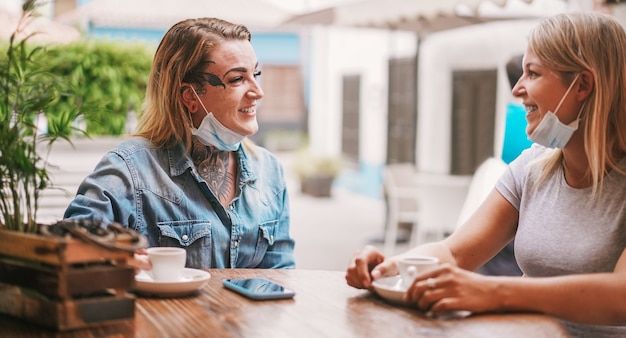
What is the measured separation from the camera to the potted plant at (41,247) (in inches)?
57.9

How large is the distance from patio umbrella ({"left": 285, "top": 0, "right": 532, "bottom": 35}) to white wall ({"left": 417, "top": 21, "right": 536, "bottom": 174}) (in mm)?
1290

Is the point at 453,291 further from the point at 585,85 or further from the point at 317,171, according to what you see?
the point at 317,171

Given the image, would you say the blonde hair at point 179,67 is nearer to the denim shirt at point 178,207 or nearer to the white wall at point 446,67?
the denim shirt at point 178,207

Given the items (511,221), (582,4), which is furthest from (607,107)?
(582,4)

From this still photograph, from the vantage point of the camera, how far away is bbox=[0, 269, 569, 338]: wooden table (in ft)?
4.96

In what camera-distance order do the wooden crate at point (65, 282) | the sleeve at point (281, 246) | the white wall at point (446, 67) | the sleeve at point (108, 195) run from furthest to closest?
the white wall at point (446, 67) → the sleeve at point (281, 246) → the sleeve at point (108, 195) → the wooden crate at point (65, 282)

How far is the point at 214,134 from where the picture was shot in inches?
96.6

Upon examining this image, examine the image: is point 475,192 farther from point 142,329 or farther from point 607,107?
point 142,329

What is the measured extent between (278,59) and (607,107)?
1572cm

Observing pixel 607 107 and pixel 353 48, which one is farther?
pixel 353 48

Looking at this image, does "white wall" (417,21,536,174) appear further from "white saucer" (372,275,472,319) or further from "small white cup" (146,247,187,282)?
"small white cup" (146,247,187,282)

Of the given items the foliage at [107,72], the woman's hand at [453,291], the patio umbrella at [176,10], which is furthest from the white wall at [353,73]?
the woman's hand at [453,291]

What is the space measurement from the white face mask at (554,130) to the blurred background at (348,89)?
Result: 1.09 meters

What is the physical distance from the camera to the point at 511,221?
2217mm
